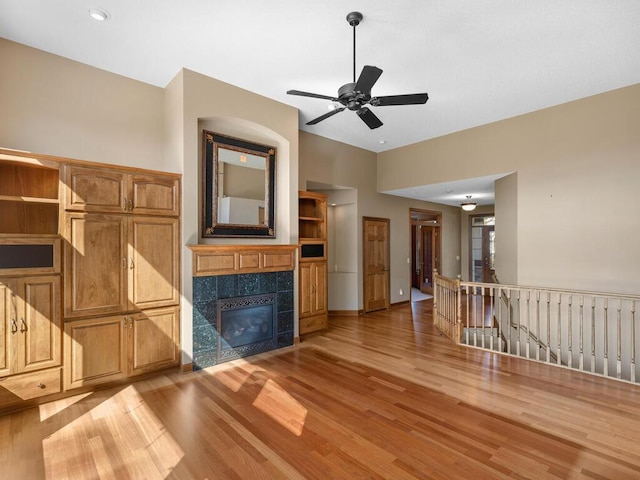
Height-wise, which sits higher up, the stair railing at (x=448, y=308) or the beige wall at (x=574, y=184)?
the beige wall at (x=574, y=184)

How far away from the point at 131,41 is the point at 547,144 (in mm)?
5779

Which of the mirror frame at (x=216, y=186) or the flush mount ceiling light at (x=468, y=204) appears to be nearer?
the mirror frame at (x=216, y=186)

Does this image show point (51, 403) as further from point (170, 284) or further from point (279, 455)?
point (279, 455)

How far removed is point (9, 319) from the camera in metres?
2.93

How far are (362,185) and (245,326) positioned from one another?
13.4 ft

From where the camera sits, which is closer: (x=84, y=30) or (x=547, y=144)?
(x=84, y=30)

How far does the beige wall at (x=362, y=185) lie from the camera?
6137mm

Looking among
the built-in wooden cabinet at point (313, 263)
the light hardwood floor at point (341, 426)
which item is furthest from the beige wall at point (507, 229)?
the built-in wooden cabinet at point (313, 263)

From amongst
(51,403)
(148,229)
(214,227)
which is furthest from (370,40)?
(51,403)

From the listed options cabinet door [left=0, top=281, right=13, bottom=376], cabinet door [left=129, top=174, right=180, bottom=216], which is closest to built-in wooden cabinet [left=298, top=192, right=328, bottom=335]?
cabinet door [left=129, top=174, right=180, bottom=216]

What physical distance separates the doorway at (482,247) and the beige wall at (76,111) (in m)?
9.04

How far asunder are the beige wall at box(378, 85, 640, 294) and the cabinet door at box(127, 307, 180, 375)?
5.28 meters

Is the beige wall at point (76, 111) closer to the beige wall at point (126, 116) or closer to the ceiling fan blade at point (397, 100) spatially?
the beige wall at point (126, 116)

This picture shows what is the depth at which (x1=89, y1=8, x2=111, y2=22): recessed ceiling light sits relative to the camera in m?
2.88
